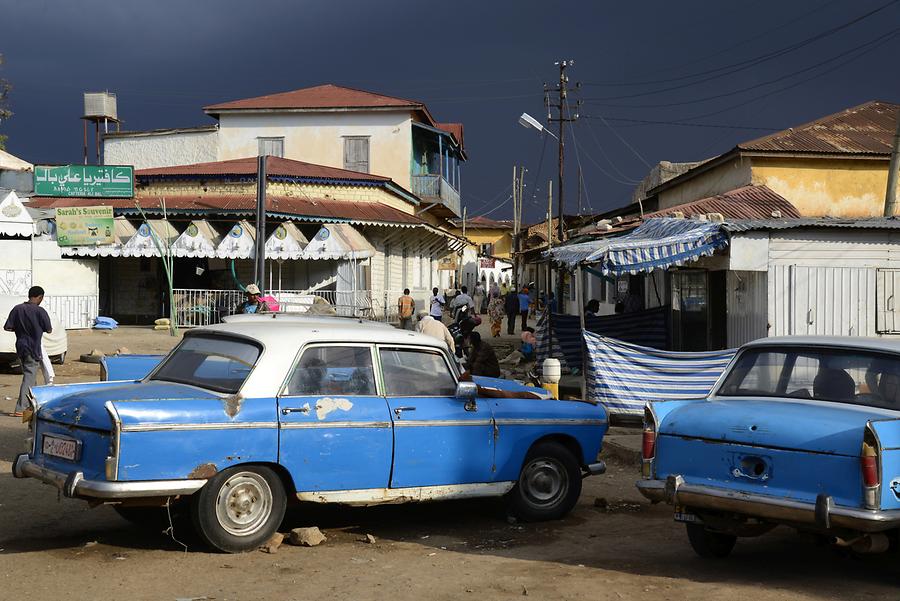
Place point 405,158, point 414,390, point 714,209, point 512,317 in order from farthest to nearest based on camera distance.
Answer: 1. point 405,158
2. point 512,317
3. point 714,209
4. point 414,390

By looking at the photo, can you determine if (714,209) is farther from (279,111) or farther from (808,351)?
(279,111)

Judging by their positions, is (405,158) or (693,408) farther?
(405,158)

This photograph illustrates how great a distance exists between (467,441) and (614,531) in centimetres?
142

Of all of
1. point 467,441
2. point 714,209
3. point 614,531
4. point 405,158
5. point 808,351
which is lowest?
point 614,531

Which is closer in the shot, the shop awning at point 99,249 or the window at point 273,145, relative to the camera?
the shop awning at point 99,249

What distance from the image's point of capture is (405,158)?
38.1 meters

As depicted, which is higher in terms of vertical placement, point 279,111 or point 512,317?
point 279,111

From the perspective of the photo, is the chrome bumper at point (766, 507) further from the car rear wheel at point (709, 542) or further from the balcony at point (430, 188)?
the balcony at point (430, 188)

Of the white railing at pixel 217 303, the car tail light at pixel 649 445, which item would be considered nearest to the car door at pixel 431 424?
the car tail light at pixel 649 445

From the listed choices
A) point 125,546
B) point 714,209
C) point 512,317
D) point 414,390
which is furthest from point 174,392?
point 512,317

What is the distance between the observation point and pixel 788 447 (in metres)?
5.69

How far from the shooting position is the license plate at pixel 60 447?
632cm

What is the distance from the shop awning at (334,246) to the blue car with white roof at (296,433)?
1908cm

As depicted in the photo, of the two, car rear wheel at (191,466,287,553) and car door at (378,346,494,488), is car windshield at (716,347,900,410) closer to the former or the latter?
car door at (378,346,494,488)
